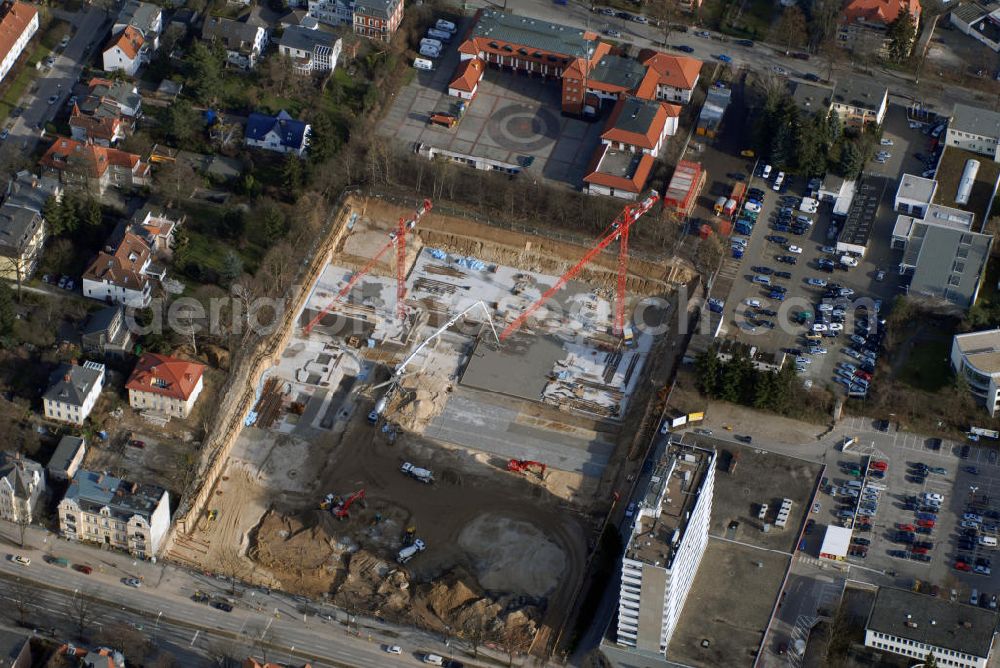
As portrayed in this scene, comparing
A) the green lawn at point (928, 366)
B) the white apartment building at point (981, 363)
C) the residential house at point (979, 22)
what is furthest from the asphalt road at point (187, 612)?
the residential house at point (979, 22)

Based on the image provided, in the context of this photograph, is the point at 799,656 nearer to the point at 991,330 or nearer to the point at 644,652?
the point at 644,652

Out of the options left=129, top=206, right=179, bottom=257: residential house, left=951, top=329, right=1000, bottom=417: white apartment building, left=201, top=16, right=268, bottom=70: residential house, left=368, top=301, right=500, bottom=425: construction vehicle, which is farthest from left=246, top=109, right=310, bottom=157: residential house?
left=951, top=329, right=1000, bottom=417: white apartment building

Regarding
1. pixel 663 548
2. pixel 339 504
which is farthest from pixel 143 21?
pixel 663 548

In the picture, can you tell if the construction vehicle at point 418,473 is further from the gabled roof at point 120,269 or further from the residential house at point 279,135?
the residential house at point 279,135

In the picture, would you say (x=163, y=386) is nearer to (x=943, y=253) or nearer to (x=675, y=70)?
(x=675, y=70)

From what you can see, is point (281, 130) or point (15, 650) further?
point (281, 130)

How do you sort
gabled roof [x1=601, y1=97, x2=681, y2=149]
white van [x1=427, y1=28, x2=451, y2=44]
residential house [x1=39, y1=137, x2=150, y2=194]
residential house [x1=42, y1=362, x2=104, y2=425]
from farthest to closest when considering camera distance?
white van [x1=427, y1=28, x2=451, y2=44] → gabled roof [x1=601, y1=97, x2=681, y2=149] → residential house [x1=39, y1=137, x2=150, y2=194] → residential house [x1=42, y1=362, x2=104, y2=425]

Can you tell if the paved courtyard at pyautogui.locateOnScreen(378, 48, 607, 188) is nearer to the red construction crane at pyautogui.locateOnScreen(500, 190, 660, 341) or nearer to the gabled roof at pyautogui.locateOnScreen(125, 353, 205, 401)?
the red construction crane at pyautogui.locateOnScreen(500, 190, 660, 341)
